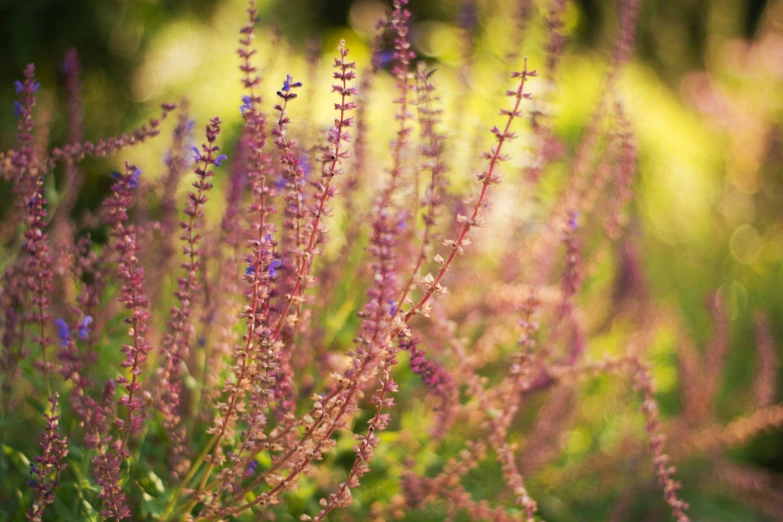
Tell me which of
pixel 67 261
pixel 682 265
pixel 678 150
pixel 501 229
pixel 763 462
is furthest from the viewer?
pixel 678 150

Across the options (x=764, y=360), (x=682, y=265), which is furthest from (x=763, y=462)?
(x=764, y=360)

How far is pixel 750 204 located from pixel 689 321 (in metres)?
1.23

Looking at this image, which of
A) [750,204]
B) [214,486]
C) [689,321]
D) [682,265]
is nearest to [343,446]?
[214,486]

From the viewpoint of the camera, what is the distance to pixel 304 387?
73.3 inches

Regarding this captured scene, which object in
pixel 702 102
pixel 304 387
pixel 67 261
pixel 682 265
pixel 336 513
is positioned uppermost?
pixel 702 102

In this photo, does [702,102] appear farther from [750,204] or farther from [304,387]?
[304,387]

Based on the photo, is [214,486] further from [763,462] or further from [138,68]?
[138,68]

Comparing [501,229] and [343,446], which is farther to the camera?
[501,229]

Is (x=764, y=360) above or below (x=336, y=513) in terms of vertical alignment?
above

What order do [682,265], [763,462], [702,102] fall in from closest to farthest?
1. [763,462]
2. [682,265]
3. [702,102]

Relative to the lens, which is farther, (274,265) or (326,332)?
(326,332)

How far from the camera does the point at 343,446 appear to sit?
1870 millimetres

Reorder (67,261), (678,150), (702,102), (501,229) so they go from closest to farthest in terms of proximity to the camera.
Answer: (67,261)
(501,229)
(678,150)
(702,102)

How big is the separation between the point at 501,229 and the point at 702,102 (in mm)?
4432
